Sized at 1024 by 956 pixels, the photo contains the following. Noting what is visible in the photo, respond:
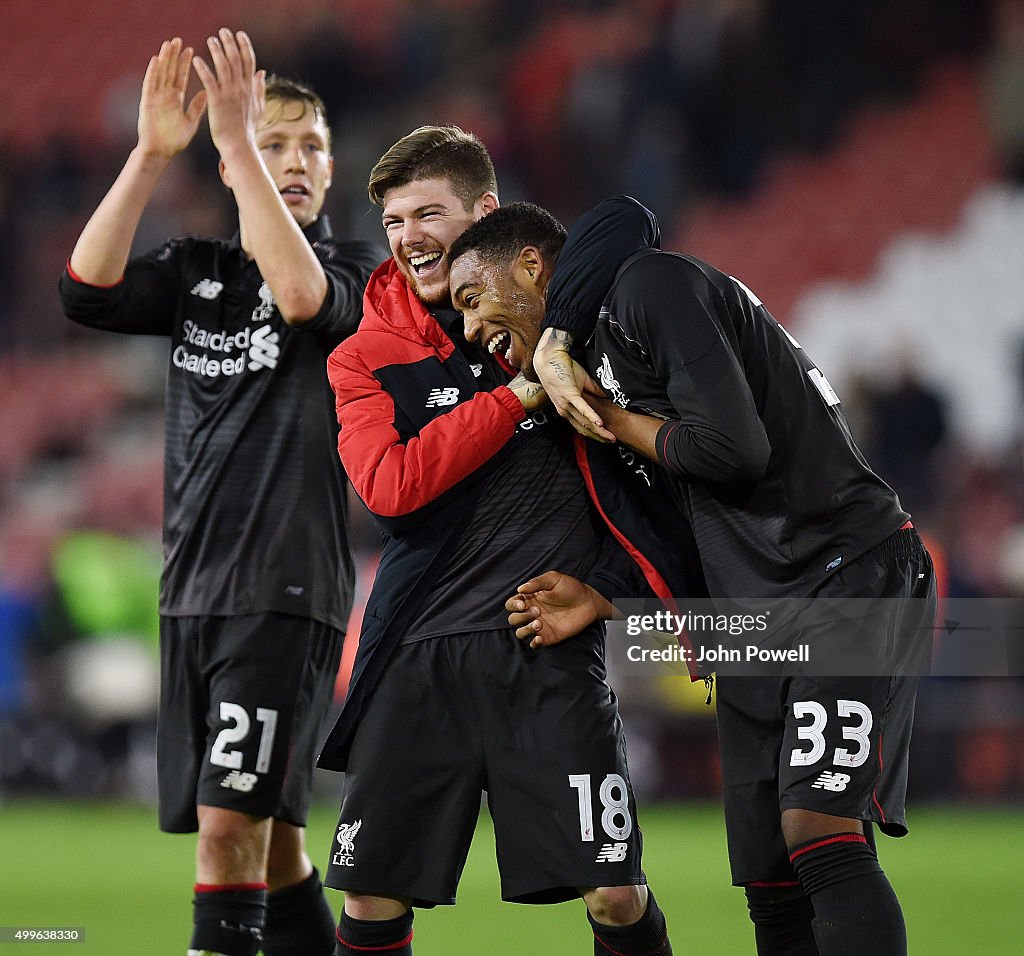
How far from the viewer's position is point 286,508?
3717 mm

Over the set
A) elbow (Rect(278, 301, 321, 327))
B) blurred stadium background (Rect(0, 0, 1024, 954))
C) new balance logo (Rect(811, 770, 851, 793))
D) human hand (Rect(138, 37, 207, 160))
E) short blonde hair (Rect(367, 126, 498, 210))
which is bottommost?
new balance logo (Rect(811, 770, 851, 793))

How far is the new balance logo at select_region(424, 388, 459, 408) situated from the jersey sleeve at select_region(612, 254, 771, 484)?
1.38 ft

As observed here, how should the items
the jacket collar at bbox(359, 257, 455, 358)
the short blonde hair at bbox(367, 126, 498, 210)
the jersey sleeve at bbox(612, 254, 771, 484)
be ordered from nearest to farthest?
the jersey sleeve at bbox(612, 254, 771, 484) < the jacket collar at bbox(359, 257, 455, 358) < the short blonde hair at bbox(367, 126, 498, 210)

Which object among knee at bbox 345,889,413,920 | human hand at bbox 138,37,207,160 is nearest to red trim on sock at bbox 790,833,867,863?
knee at bbox 345,889,413,920

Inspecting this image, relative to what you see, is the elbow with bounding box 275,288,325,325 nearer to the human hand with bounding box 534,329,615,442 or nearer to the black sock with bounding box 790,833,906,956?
the human hand with bounding box 534,329,615,442

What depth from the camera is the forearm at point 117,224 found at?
3654 millimetres

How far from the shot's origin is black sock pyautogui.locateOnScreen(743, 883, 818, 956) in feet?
9.65

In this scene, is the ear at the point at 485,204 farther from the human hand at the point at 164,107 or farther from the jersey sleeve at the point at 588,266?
the human hand at the point at 164,107

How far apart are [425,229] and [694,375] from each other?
80 centimetres

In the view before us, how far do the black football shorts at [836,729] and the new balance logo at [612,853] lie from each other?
219 mm

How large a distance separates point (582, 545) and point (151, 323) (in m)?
1.41

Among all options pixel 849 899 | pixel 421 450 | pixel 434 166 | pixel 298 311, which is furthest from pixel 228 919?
pixel 434 166

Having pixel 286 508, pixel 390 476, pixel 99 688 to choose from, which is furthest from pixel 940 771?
pixel 390 476

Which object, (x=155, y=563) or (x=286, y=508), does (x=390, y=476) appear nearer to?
(x=286, y=508)
